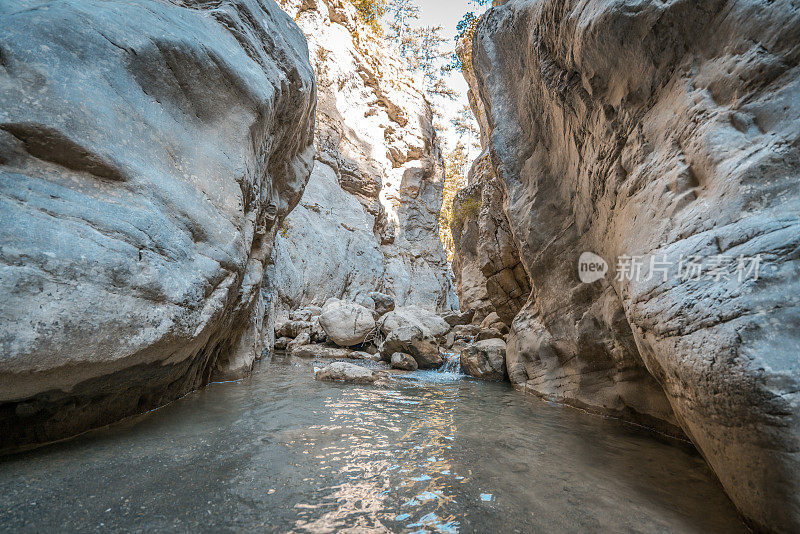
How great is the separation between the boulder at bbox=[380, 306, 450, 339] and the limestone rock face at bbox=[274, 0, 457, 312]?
552 cm

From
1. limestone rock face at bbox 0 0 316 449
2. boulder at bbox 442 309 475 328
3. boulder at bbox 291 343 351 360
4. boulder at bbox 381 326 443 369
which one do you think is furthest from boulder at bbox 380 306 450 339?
limestone rock face at bbox 0 0 316 449

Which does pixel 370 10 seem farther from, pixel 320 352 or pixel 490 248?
pixel 320 352

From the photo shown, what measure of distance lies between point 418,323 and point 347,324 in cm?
285

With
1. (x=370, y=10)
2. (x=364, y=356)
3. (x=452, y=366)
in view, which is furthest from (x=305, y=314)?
(x=370, y=10)

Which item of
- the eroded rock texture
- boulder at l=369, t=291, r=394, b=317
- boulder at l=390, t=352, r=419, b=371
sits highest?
the eroded rock texture

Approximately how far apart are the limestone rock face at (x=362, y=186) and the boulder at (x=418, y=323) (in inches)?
217

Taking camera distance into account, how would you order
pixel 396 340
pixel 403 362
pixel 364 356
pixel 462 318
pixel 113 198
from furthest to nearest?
1. pixel 462 318
2. pixel 364 356
3. pixel 396 340
4. pixel 403 362
5. pixel 113 198

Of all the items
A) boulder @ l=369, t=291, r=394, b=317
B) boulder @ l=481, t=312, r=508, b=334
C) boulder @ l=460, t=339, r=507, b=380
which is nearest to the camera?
boulder @ l=460, t=339, r=507, b=380

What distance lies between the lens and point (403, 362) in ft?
32.9

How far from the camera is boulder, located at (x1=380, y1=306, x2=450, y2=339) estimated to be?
10969 millimetres

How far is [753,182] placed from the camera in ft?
8.22

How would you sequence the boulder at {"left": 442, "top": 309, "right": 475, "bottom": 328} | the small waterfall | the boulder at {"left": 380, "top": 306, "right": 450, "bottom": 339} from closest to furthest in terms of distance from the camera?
the small waterfall, the boulder at {"left": 380, "top": 306, "right": 450, "bottom": 339}, the boulder at {"left": 442, "top": 309, "right": 475, "bottom": 328}

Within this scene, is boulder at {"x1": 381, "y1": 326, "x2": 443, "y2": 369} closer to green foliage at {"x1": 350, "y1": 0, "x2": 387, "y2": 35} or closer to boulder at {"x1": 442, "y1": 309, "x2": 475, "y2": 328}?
boulder at {"x1": 442, "y1": 309, "x2": 475, "y2": 328}

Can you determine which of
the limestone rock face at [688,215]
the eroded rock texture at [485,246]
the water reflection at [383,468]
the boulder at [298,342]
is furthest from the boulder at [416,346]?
the water reflection at [383,468]
